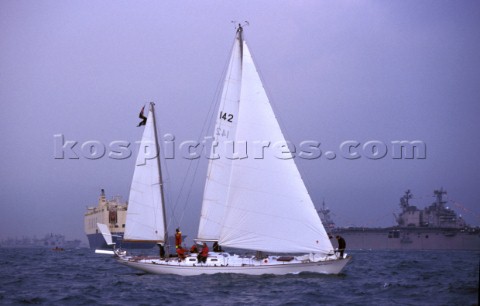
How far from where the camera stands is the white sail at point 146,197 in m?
34.1

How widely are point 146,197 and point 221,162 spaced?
6.26 metres

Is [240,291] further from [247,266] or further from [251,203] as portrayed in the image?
[251,203]

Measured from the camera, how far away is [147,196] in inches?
1346

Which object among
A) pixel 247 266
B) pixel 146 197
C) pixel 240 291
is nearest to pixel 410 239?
pixel 146 197

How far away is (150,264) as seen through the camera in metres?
31.3

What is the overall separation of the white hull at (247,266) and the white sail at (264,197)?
0.60 metres

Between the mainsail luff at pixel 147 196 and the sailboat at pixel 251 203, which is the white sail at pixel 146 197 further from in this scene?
the sailboat at pixel 251 203

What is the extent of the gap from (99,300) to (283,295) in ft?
22.7

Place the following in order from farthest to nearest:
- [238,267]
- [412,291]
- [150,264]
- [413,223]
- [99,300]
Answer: [413,223]
[150,264]
[238,267]
[412,291]
[99,300]

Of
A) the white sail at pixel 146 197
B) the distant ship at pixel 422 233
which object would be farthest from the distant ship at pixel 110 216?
the white sail at pixel 146 197

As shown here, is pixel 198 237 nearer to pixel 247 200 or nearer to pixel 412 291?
pixel 247 200

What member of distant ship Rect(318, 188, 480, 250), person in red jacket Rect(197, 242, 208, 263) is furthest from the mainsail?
distant ship Rect(318, 188, 480, 250)

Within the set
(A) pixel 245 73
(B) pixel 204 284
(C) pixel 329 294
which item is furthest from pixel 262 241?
(A) pixel 245 73

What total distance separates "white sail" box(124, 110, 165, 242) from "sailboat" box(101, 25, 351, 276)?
3.56 metres
